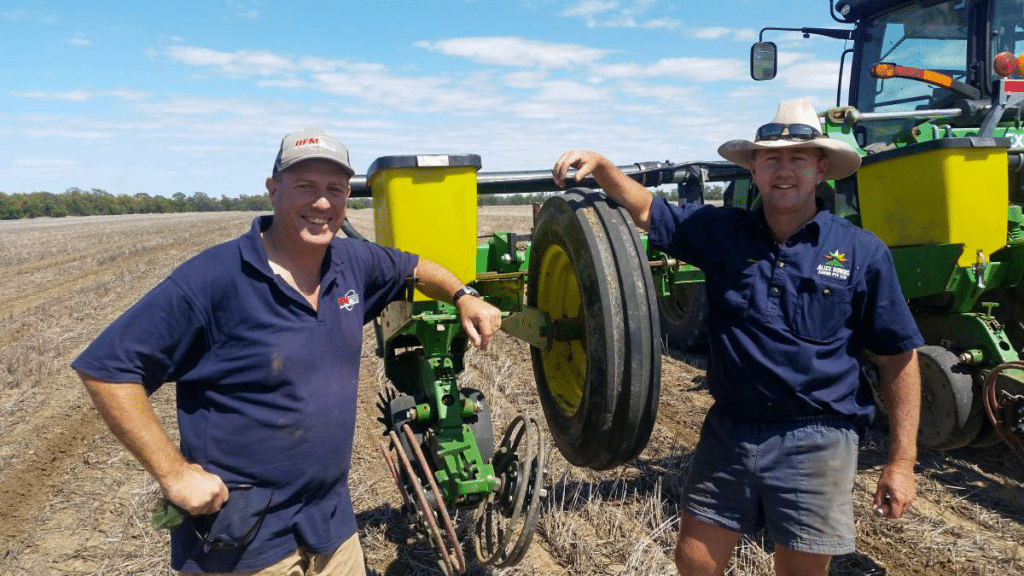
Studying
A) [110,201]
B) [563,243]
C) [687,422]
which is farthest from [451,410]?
[110,201]

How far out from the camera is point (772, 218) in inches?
92.7

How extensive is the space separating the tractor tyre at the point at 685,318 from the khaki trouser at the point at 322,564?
199 inches

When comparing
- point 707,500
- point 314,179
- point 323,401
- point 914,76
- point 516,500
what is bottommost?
point 516,500

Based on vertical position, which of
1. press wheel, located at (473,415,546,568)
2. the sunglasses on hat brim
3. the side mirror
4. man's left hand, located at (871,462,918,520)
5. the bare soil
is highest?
the side mirror

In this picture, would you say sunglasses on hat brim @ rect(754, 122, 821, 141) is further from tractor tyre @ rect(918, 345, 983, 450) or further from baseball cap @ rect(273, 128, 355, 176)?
tractor tyre @ rect(918, 345, 983, 450)

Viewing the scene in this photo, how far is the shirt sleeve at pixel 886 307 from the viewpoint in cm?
225

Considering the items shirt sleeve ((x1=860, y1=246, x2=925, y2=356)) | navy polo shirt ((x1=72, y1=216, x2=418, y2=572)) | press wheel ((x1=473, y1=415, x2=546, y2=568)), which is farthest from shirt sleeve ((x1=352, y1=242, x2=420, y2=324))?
shirt sleeve ((x1=860, y1=246, x2=925, y2=356))

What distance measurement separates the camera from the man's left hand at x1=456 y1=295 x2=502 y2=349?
2.24 m

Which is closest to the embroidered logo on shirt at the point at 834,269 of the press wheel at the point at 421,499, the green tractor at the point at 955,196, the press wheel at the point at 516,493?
the press wheel at the point at 516,493

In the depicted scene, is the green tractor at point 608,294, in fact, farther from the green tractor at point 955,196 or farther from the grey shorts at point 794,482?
the grey shorts at point 794,482

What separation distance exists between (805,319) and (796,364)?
0.46 ft

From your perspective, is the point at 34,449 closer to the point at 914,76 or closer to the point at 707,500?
the point at 707,500

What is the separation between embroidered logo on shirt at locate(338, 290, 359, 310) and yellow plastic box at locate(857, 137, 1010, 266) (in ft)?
9.19

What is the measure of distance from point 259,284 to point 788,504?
1690 millimetres
